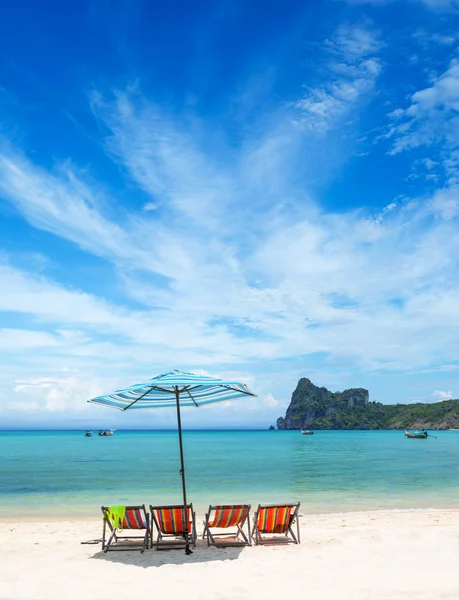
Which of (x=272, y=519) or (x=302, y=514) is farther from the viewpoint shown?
(x=302, y=514)

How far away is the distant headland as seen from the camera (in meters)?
156

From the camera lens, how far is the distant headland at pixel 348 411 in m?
156

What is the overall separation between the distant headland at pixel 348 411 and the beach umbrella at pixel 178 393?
6140 inches

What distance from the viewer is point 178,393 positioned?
7902 millimetres

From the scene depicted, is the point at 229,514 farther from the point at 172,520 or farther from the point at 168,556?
the point at 168,556

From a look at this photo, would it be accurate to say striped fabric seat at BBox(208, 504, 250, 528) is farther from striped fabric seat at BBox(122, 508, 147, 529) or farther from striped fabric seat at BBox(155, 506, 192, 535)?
striped fabric seat at BBox(122, 508, 147, 529)

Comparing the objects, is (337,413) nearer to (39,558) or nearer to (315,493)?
(315,493)

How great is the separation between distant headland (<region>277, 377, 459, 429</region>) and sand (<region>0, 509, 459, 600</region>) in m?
155

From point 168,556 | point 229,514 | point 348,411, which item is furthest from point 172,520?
point 348,411

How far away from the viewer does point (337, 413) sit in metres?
169

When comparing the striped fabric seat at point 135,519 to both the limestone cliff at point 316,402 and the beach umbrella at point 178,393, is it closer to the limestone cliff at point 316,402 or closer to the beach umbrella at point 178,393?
the beach umbrella at point 178,393

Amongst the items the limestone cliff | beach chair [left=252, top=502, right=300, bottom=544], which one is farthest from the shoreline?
the limestone cliff

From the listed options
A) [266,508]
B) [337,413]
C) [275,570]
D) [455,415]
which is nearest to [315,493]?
[266,508]

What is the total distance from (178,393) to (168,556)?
89.1 inches
